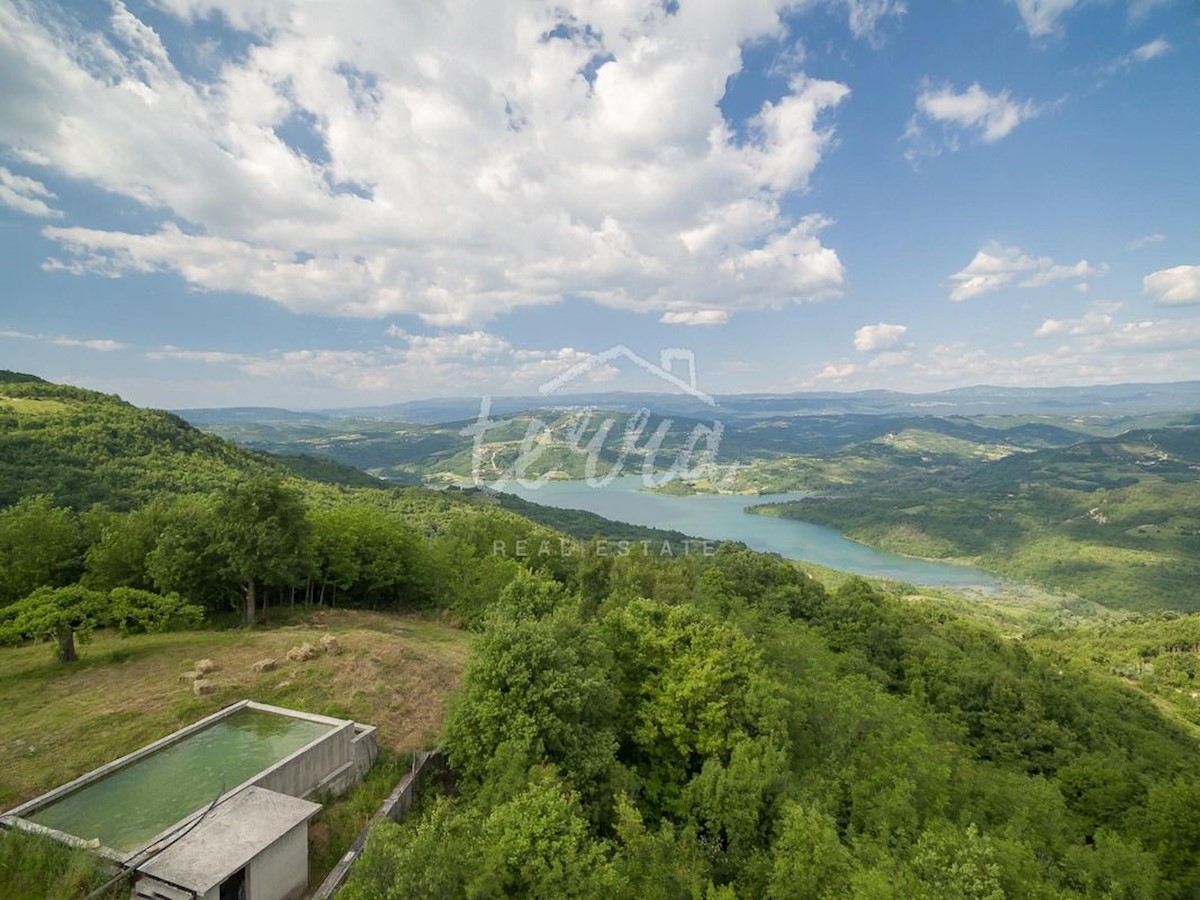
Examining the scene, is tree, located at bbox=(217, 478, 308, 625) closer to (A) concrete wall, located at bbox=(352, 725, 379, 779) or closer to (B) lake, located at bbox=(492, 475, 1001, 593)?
(A) concrete wall, located at bbox=(352, 725, 379, 779)

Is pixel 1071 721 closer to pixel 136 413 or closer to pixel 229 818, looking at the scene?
pixel 229 818

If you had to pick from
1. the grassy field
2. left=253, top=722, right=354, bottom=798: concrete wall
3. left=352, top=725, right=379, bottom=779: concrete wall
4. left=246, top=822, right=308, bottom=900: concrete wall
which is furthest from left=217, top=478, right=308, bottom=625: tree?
left=246, top=822, right=308, bottom=900: concrete wall

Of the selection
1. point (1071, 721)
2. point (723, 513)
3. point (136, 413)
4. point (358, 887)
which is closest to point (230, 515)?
point (358, 887)

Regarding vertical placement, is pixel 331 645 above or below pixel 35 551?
below

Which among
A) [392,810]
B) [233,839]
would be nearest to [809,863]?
[392,810]

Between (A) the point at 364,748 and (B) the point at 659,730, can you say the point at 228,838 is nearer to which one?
(A) the point at 364,748

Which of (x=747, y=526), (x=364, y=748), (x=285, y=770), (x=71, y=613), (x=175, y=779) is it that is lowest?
(x=747, y=526)
